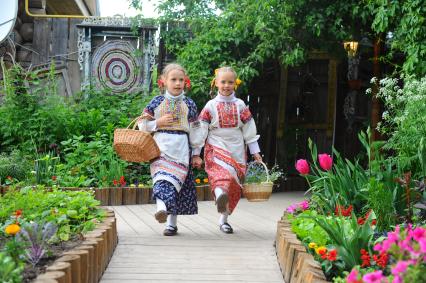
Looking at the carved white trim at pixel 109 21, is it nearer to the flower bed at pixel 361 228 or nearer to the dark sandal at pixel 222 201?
the dark sandal at pixel 222 201

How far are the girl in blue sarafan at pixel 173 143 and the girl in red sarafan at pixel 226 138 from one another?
5.3 inches

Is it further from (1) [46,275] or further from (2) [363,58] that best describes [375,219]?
(2) [363,58]

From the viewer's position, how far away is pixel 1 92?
11.4m

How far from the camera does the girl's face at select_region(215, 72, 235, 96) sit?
633cm

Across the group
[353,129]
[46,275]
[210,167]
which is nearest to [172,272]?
[46,275]

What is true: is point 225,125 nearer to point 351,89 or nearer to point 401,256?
point 401,256

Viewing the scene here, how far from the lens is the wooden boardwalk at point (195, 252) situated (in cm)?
441

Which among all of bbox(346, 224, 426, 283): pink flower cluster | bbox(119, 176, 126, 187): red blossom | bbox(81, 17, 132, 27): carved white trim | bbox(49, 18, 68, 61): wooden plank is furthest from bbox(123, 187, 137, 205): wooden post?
bbox(346, 224, 426, 283): pink flower cluster

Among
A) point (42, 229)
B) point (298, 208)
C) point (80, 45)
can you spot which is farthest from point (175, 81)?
point (80, 45)

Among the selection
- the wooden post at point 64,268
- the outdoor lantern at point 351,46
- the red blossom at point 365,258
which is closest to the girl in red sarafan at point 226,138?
the red blossom at point 365,258

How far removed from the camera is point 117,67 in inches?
484

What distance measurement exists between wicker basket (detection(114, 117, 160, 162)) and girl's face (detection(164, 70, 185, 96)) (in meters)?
0.53

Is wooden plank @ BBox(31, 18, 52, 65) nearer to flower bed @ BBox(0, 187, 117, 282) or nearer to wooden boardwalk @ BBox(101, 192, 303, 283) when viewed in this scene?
wooden boardwalk @ BBox(101, 192, 303, 283)

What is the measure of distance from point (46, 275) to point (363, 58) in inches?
395
